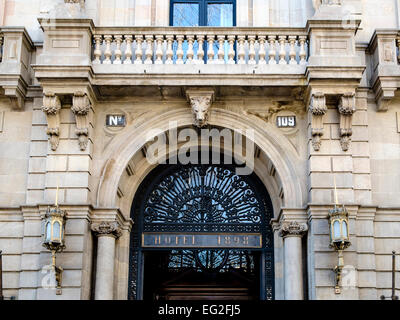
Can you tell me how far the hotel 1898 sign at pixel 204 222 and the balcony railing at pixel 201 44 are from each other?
283 cm

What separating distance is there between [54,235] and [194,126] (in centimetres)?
416

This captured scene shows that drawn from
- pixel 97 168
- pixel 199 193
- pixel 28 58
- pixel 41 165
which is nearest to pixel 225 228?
pixel 199 193

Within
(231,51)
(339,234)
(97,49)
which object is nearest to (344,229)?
(339,234)

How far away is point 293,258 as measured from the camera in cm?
1602

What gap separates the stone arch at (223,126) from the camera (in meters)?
16.5

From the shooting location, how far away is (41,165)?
54.6 feet

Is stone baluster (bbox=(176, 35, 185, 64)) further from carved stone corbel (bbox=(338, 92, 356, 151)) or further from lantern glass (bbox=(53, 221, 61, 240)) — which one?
lantern glass (bbox=(53, 221, 61, 240))

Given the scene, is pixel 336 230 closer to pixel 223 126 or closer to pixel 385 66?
pixel 223 126

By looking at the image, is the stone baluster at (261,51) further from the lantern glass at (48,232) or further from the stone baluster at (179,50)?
the lantern glass at (48,232)

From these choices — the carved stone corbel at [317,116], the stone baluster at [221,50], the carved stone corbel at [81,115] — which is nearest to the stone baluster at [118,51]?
the carved stone corbel at [81,115]

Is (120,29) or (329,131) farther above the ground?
(120,29)

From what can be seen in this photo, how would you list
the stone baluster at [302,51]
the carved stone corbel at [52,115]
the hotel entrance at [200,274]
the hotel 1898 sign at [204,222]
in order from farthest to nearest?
1. the hotel entrance at [200,274]
2. the hotel 1898 sign at [204,222]
3. the stone baluster at [302,51]
4. the carved stone corbel at [52,115]

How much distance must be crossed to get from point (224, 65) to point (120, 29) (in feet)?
8.37
